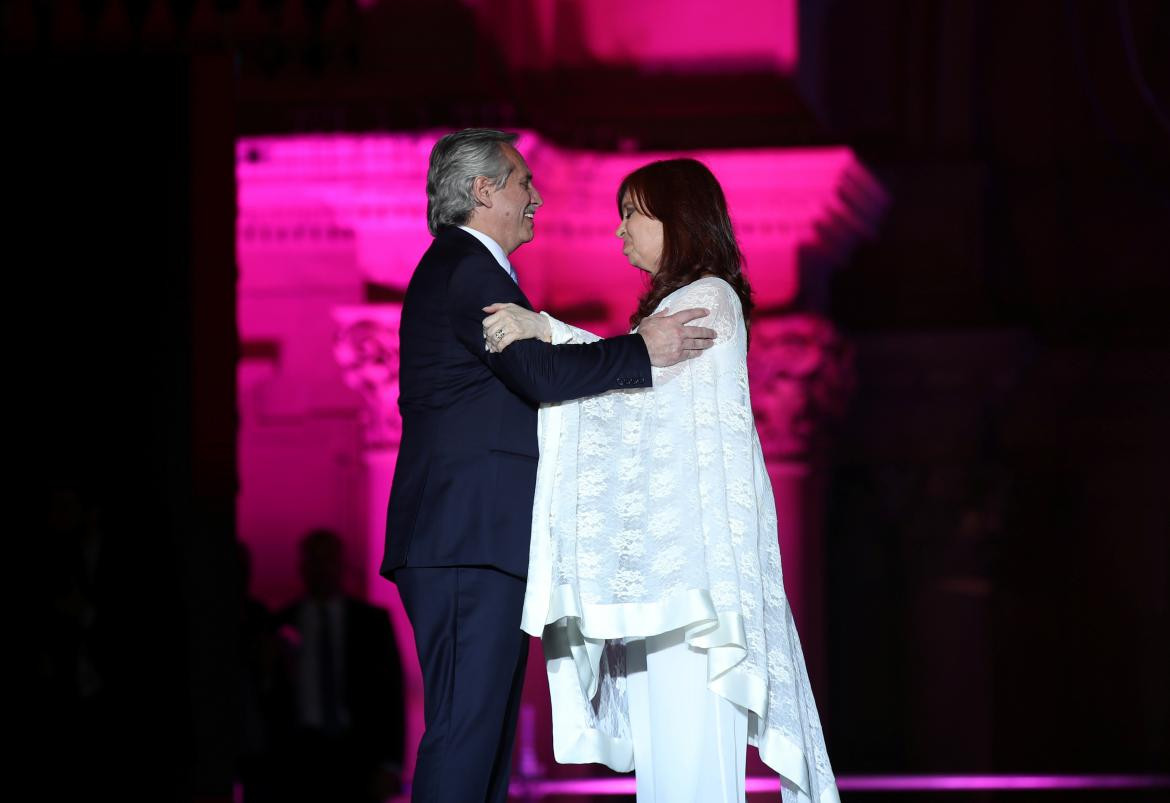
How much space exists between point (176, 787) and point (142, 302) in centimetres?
148

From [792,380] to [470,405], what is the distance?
199 inches

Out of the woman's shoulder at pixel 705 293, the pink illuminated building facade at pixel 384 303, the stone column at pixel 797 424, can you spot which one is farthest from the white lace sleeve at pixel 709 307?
the stone column at pixel 797 424

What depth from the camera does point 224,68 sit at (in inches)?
190

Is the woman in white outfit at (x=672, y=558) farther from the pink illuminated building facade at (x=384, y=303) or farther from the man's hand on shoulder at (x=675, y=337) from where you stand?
the pink illuminated building facade at (x=384, y=303)

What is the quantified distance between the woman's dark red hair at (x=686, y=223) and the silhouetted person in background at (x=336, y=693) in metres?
2.48

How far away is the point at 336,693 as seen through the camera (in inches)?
216

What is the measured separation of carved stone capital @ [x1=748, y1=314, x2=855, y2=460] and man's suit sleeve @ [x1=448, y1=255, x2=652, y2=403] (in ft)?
15.5

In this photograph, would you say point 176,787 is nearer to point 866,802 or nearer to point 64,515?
point 64,515

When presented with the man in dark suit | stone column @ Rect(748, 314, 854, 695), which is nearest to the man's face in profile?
the man in dark suit

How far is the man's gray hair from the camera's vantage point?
121 inches

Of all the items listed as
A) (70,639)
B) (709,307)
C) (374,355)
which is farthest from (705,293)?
(374,355)

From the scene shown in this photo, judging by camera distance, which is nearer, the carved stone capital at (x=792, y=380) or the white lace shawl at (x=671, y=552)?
the white lace shawl at (x=671, y=552)

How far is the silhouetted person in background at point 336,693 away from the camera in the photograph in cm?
505

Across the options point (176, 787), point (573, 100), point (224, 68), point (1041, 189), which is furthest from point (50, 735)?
point (1041, 189)
